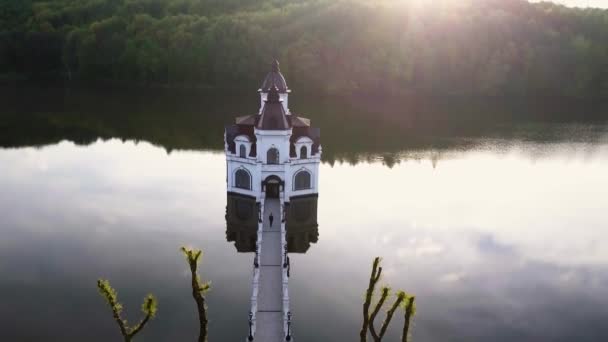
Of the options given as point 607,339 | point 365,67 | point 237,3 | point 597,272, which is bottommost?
point 607,339

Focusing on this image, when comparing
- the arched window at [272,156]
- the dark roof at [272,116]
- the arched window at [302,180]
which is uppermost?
the dark roof at [272,116]

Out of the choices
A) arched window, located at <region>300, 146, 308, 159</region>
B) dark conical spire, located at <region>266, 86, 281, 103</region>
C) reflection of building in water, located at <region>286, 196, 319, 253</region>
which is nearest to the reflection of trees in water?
arched window, located at <region>300, 146, 308, 159</region>

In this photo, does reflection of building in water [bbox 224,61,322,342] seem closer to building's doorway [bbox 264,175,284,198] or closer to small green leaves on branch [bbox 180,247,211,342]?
building's doorway [bbox 264,175,284,198]

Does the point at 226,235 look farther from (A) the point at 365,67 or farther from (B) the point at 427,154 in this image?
(A) the point at 365,67

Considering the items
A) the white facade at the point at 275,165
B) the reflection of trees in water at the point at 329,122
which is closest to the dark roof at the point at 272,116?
the white facade at the point at 275,165

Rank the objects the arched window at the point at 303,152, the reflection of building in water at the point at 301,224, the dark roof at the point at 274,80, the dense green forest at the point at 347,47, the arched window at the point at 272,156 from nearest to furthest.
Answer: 1. the reflection of building in water at the point at 301,224
2. the arched window at the point at 272,156
3. the arched window at the point at 303,152
4. the dark roof at the point at 274,80
5. the dense green forest at the point at 347,47

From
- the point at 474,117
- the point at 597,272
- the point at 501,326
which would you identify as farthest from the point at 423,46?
the point at 501,326

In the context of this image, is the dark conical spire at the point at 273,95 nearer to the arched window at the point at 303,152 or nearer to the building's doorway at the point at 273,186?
the arched window at the point at 303,152
